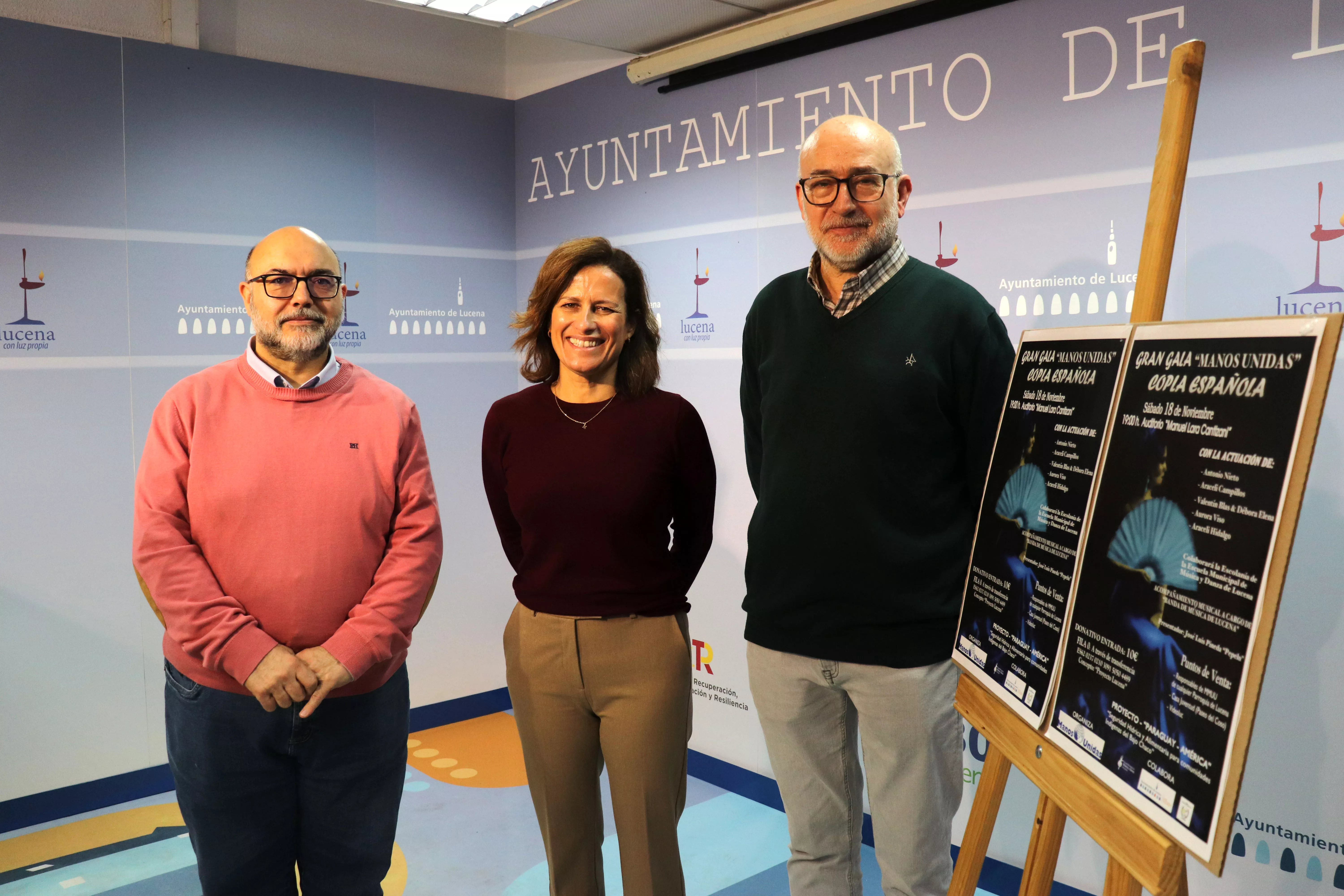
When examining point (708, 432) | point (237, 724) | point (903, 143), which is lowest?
point (237, 724)

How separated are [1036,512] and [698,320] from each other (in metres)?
2.33

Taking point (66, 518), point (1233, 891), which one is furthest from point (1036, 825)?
point (66, 518)

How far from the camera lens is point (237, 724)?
76.7 inches

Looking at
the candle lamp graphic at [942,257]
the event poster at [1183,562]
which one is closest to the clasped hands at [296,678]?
the event poster at [1183,562]

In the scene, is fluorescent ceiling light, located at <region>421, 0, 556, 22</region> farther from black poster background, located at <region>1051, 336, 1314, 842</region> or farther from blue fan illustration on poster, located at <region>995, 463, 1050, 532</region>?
black poster background, located at <region>1051, 336, 1314, 842</region>

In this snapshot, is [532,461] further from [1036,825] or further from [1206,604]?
[1206,604]

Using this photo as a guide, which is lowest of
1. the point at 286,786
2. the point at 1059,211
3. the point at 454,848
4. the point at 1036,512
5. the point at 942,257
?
the point at 454,848

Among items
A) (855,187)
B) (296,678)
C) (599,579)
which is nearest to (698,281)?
(855,187)

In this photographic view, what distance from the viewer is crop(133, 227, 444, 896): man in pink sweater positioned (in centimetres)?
194

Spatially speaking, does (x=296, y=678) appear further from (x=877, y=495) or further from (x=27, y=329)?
(x=27, y=329)

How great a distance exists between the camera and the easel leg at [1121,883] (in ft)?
4.05

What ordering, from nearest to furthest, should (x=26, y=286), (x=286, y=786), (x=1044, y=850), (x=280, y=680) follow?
(x=1044, y=850), (x=280, y=680), (x=286, y=786), (x=26, y=286)

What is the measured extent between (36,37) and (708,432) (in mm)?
2656

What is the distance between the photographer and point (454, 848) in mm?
3227
